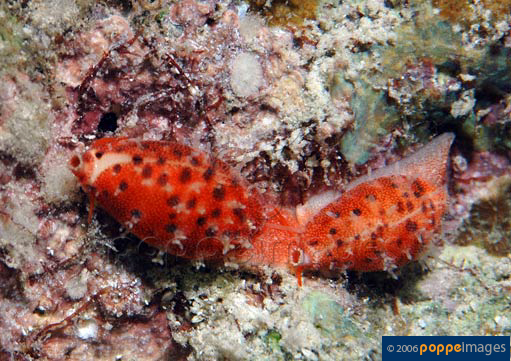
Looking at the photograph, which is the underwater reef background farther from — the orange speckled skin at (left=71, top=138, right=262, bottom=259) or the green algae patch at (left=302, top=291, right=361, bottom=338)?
the orange speckled skin at (left=71, top=138, right=262, bottom=259)

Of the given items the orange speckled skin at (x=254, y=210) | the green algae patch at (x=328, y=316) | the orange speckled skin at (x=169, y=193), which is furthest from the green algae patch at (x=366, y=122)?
the green algae patch at (x=328, y=316)

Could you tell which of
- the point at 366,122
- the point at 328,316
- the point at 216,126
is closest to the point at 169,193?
the point at 216,126

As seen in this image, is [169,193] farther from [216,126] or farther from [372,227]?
[372,227]

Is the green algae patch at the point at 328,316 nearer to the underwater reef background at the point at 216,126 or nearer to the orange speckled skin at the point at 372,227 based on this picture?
the underwater reef background at the point at 216,126

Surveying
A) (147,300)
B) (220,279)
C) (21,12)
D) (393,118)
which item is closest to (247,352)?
(220,279)

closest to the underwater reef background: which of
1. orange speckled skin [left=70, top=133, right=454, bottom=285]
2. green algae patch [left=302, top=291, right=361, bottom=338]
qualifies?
green algae patch [left=302, top=291, right=361, bottom=338]

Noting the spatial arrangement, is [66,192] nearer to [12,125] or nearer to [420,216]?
[12,125]
